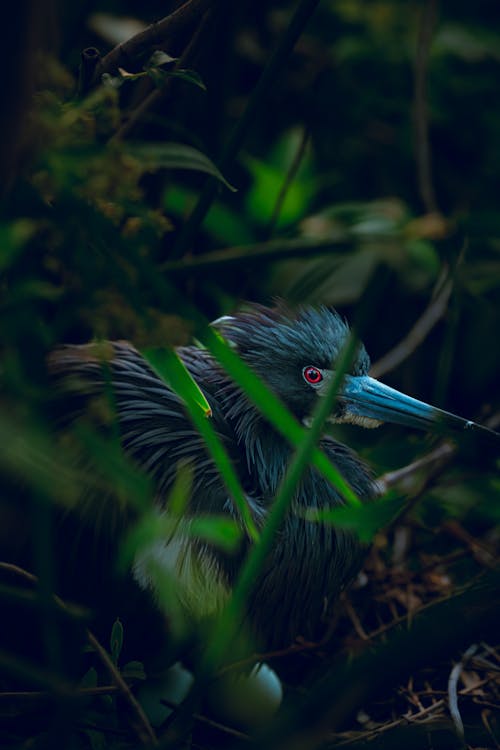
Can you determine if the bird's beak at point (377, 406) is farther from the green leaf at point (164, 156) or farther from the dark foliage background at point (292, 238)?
the green leaf at point (164, 156)

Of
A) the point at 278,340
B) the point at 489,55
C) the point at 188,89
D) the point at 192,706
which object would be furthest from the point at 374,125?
the point at 192,706

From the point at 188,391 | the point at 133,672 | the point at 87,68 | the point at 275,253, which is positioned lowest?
the point at 133,672

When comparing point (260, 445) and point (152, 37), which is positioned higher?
point (152, 37)

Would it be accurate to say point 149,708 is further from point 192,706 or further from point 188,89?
point 188,89

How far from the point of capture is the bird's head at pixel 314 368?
155 cm

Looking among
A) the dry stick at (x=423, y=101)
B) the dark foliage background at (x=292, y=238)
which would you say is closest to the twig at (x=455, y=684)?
the dark foliage background at (x=292, y=238)

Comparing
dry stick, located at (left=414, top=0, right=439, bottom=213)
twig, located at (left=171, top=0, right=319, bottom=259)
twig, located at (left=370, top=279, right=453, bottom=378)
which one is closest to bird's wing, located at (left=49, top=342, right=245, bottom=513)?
twig, located at (left=171, top=0, right=319, bottom=259)

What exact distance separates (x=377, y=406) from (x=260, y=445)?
0.80 ft

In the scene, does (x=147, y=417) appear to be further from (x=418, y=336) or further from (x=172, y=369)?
(x=418, y=336)

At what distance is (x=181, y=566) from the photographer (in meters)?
1.30

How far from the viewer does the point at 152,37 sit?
1195 millimetres

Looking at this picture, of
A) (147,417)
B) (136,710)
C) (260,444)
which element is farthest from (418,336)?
(136,710)

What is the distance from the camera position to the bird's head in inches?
61.2

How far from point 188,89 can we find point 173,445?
2.63 ft
